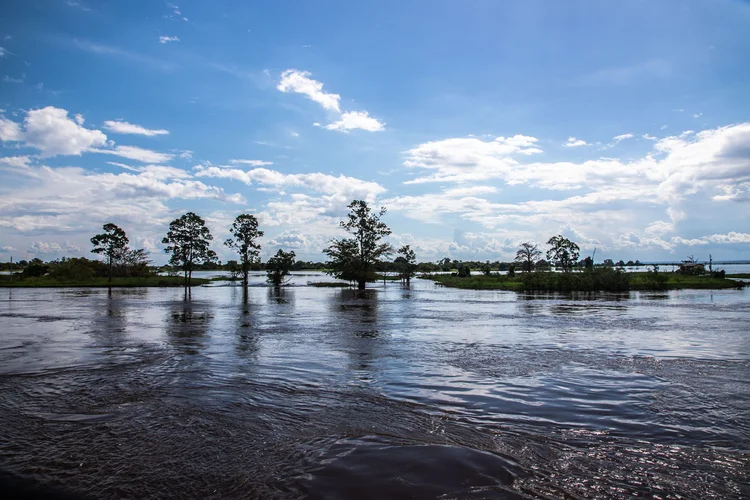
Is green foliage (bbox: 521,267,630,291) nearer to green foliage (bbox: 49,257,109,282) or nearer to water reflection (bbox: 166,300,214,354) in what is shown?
water reflection (bbox: 166,300,214,354)

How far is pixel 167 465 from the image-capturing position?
16.6 feet

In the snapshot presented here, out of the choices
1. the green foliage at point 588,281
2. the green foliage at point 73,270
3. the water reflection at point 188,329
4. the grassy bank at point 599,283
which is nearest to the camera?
the water reflection at point 188,329

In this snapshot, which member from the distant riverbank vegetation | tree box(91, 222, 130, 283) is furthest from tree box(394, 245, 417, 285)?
tree box(91, 222, 130, 283)

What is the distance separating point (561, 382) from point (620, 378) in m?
1.40

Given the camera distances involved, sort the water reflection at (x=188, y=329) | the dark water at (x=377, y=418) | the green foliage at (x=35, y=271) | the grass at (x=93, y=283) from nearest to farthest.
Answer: the dark water at (x=377, y=418) → the water reflection at (x=188, y=329) → the grass at (x=93, y=283) → the green foliage at (x=35, y=271)

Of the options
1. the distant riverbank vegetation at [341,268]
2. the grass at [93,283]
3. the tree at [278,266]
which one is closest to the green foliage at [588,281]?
the distant riverbank vegetation at [341,268]

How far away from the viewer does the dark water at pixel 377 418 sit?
4684mm

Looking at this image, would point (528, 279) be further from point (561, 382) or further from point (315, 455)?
point (315, 455)

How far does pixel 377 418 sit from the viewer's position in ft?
21.9

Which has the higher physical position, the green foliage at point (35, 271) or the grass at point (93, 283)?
the green foliage at point (35, 271)

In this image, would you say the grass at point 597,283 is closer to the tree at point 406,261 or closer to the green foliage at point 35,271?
the tree at point 406,261

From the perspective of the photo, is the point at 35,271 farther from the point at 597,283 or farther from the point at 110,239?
the point at 597,283

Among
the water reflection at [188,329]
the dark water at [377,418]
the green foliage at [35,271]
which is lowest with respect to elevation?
the water reflection at [188,329]

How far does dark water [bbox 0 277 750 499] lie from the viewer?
184 inches
